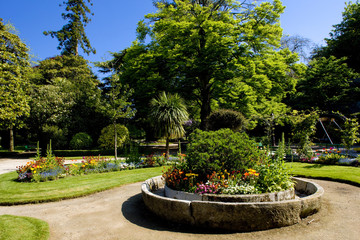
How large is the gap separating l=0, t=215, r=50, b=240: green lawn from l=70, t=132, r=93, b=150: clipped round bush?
18.2m

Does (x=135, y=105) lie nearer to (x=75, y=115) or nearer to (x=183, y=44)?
(x=75, y=115)

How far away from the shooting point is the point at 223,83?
66.3ft

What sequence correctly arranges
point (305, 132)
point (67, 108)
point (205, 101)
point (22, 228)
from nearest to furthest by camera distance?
1. point (22, 228)
2. point (305, 132)
3. point (205, 101)
4. point (67, 108)

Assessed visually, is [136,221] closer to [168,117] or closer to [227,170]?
[227,170]

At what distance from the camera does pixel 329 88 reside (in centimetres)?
2919

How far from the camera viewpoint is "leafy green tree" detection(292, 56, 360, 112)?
28406mm

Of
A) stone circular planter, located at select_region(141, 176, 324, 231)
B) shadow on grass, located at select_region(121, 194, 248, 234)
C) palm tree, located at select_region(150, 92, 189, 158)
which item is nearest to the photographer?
stone circular planter, located at select_region(141, 176, 324, 231)

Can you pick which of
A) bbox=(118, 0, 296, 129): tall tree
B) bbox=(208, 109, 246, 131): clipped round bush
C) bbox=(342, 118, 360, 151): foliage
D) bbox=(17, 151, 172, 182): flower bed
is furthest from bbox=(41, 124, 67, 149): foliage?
bbox=(342, 118, 360, 151): foliage

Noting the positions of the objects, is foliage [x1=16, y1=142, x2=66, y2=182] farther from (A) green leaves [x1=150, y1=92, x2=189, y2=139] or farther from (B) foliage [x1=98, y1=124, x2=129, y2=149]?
(B) foliage [x1=98, y1=124, x2=129, y2=149]

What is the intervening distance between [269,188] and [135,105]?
69.3ft

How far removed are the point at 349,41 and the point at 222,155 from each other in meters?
38.6

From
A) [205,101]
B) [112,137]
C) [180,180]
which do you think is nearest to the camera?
[180,180]

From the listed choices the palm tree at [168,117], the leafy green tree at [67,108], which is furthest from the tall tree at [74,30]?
the palm tree at [168,117]

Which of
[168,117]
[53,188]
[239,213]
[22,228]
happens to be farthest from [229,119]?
[22,228]
